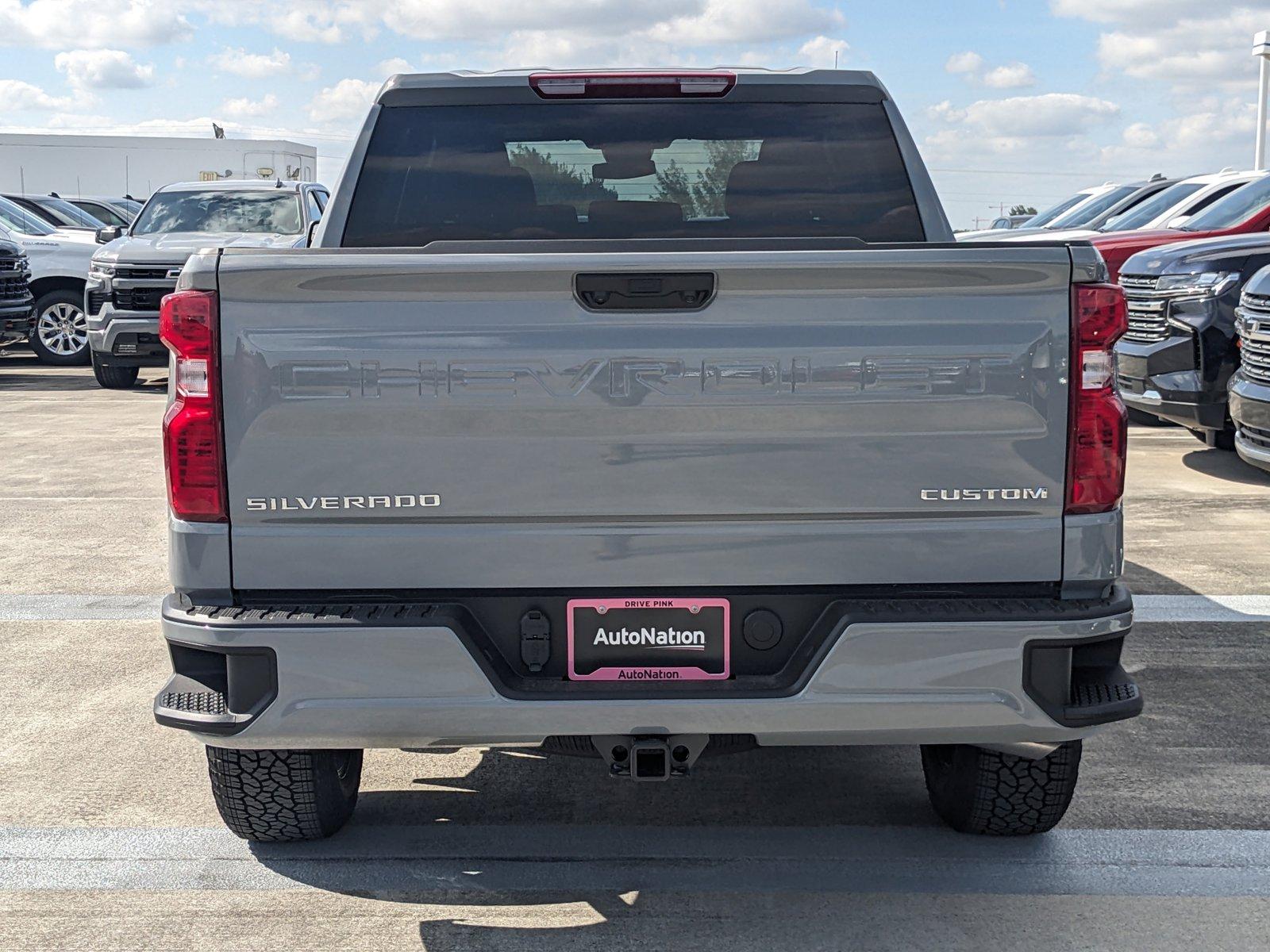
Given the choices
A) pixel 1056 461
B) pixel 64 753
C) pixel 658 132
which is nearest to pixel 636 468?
pixel 1056 461

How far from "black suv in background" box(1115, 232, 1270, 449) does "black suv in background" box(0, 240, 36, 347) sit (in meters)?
11.5

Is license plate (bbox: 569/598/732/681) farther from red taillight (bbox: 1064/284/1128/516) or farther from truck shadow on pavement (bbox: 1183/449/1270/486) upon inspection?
truck shadow on pavement (bbox: 1183/449/1270/486)

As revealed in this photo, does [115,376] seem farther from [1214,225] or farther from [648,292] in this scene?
[648,292]

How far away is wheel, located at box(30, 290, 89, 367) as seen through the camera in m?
17.9

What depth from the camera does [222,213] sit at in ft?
52.2

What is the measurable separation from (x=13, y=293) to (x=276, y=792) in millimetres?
14092

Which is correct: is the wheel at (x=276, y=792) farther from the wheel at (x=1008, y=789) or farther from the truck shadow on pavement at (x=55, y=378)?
the truck shadow on pavement at (x=55, y=378)

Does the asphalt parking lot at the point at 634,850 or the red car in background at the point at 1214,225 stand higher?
the red car in background at the point at 1214,225

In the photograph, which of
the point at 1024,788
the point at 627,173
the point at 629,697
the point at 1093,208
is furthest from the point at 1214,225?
the point at 629,697

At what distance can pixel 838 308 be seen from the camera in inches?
125

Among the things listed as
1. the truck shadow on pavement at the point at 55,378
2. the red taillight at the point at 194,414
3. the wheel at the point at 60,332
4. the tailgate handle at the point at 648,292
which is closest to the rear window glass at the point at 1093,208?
the truck shadow on pavement at the point at 55,378

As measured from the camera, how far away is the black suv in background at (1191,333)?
10.1 m

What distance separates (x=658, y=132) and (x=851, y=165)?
1.93ft

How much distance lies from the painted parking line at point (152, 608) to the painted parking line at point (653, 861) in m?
2.46
